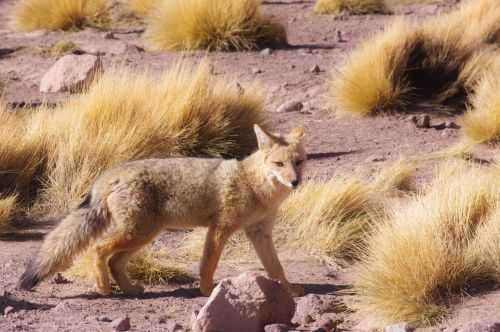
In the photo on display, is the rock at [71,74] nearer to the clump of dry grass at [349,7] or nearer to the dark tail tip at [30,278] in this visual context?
the dark tail tip at [30,278]

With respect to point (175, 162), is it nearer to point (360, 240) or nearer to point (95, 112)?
point (360, 240)

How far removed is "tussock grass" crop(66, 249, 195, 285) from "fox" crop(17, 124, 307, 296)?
0.17 m

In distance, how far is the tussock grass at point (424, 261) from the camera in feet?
19.5

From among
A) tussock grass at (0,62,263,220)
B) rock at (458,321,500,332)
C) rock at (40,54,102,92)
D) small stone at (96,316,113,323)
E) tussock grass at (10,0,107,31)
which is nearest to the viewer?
rock at (458,321,500,332)

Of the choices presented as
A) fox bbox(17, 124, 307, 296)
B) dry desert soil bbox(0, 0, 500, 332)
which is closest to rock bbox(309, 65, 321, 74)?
dry desert soil bbox(0, 0, 500, 332)

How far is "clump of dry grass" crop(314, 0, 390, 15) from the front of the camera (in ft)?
58.9

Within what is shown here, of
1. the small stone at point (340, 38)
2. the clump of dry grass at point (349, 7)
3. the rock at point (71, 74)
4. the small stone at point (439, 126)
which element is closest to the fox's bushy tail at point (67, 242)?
the rock at point (71, 74)

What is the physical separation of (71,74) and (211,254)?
6.30 m

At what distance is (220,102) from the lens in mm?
10531

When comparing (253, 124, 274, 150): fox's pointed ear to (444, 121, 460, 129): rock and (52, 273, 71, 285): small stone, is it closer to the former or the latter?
(52, 273, 71, 285): small stone

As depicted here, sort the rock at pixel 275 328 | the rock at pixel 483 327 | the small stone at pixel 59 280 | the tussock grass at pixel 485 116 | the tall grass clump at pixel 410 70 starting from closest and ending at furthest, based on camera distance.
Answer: the rock at pixel 483 327, the rock at pixel 275 328, the small stone at pixel 59 280, the tussock grass at pixel 485 116, the tall grass clump at pixel 410 70

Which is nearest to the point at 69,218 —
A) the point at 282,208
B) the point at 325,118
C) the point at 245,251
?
the point at 245,251

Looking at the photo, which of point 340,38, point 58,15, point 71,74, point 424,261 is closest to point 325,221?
point 424,261

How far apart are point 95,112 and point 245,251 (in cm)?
257
